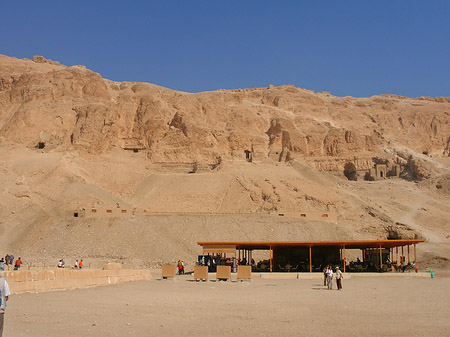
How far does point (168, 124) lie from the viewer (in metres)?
68.8

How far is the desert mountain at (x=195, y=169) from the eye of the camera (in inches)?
1661

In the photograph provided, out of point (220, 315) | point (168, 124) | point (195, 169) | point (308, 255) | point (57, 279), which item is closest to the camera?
point (220, 315)

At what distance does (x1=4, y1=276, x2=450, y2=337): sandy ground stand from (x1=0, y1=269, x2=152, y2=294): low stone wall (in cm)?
49

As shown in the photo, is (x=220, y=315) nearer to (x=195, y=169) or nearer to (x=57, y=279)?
(x=57, y=279)

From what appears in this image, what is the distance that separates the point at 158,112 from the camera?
6938 cm

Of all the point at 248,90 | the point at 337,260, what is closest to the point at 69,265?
the point at 337,260

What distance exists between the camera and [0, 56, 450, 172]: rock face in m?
64.4

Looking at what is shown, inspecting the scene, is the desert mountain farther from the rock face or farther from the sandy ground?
the sandy ground

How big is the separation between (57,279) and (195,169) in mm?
43804

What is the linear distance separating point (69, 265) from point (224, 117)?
42.2 meters

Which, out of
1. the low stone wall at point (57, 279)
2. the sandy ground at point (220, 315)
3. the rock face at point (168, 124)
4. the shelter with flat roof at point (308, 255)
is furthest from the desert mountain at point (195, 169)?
the sandy ground at point (220, 315)

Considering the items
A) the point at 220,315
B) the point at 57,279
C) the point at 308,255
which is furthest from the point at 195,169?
the point at 220,315

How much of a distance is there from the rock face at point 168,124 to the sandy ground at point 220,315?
157ft

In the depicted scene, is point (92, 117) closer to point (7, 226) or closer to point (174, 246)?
point (7, 226)
